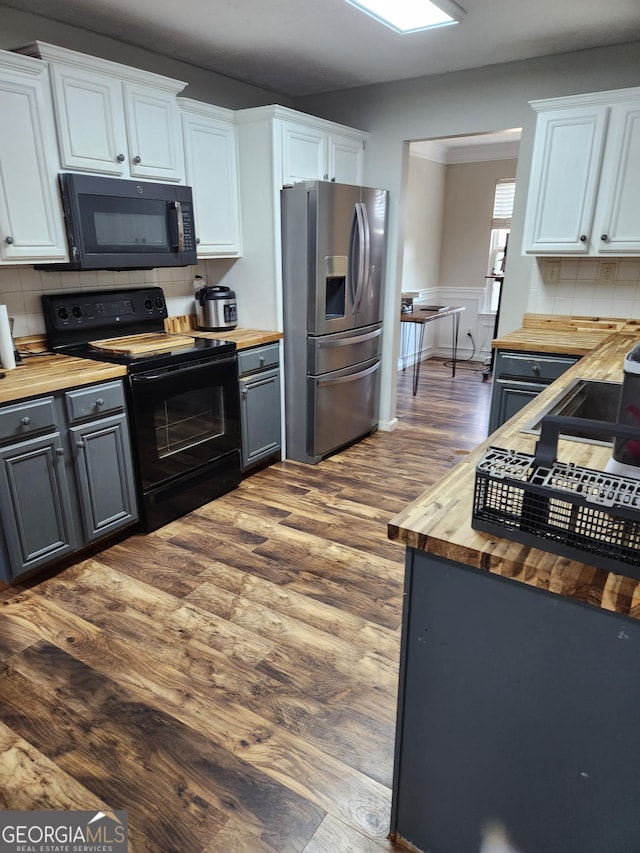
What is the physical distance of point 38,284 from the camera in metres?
2.79

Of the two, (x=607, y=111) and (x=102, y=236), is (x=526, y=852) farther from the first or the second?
(x=607, y=111)

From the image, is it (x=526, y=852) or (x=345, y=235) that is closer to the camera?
(x=526, y=852)

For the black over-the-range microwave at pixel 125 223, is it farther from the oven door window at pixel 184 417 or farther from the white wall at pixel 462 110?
the white wall at pixel 462 110

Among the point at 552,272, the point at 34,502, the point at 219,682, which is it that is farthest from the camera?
the point at 552,272

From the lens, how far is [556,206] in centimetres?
309

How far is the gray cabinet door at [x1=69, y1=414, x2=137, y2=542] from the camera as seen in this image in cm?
248

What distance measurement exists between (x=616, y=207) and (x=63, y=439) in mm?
3035

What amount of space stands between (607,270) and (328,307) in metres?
1.71

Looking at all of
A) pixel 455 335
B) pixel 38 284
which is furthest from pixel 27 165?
pixel 455 335

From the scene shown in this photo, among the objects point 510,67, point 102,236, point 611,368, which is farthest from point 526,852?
point 510,67

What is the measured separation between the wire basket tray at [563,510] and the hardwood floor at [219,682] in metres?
0.96

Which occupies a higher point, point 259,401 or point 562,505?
point 562,505

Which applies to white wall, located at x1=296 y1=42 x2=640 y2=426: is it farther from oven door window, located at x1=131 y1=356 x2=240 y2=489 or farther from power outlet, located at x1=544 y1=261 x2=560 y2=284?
Result: oven door window, located at x1=131 y1=356 x2=240 y2=489

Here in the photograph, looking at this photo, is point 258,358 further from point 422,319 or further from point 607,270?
point 422,319
